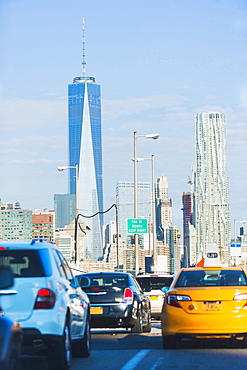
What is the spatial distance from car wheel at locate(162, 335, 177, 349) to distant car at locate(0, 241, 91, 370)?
2772 millimetres

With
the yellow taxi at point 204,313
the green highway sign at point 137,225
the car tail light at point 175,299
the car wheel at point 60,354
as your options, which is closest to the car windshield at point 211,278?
the yellow taxi at point 204,313

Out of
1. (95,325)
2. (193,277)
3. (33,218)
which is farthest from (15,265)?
(33,218)

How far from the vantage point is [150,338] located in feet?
55.5

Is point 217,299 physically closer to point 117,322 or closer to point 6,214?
point 117,322

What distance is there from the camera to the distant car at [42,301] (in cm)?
983

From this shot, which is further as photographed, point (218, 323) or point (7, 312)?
point (218, 323)

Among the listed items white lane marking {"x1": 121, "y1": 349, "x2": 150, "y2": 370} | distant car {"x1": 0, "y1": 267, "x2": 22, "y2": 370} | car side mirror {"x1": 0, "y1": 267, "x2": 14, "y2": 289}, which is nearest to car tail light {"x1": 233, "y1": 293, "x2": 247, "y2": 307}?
white lane marking {"x1": 121, "y1": 349, "x2": 150, "y2": 370}

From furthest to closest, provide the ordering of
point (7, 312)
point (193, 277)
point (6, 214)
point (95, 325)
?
point (6, 214) → point (95, 325) → point (193, 277) → point (7, 312)

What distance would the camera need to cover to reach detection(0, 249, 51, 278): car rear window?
33.4ft

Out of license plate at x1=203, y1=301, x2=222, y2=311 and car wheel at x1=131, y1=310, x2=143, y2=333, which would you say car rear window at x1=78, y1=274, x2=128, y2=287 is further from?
license plate at x1=203, y1=301, x2=222, y2=311

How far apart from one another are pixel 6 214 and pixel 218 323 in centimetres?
9951

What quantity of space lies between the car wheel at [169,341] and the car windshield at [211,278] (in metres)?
0.98

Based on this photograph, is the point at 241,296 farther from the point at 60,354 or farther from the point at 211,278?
the point at 60,354

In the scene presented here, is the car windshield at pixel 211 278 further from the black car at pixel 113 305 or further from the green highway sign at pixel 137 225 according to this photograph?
the green highway sign at pixel 137 225
